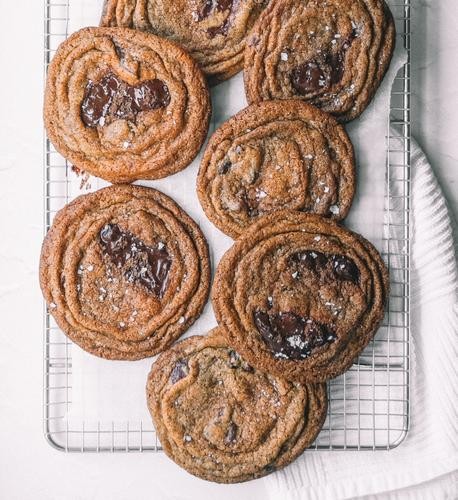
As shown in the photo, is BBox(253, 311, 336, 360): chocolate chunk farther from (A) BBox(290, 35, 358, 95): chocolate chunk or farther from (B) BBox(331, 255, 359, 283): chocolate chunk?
(A) BBox(290, 35, 358, 95): chocolate chunk

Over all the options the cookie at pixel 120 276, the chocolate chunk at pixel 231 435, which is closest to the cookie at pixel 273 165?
the cookie at pixel 120 276

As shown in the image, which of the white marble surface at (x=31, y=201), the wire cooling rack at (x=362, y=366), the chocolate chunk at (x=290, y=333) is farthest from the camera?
the white marble surface at (x=31, y=201)

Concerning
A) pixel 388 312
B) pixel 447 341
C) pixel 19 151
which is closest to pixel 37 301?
pixel 19 151

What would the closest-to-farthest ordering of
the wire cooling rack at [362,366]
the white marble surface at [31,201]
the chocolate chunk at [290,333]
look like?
the chocolate chunk at [290,333]
the wire cooling rack at [362,366]
the white marble surface at [31,201]

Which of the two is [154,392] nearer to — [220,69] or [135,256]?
[135,256]

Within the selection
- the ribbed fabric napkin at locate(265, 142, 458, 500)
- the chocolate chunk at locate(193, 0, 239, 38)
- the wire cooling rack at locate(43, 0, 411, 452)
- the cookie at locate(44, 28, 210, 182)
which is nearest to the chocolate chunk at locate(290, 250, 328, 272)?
the wire cooling rack at locate(43, 0, 411, 452)

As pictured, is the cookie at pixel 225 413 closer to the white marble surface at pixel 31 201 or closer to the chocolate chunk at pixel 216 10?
the white marble surface at pixel 31 201

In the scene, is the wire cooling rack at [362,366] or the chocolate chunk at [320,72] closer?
the chocolate chunk at [320,72]
